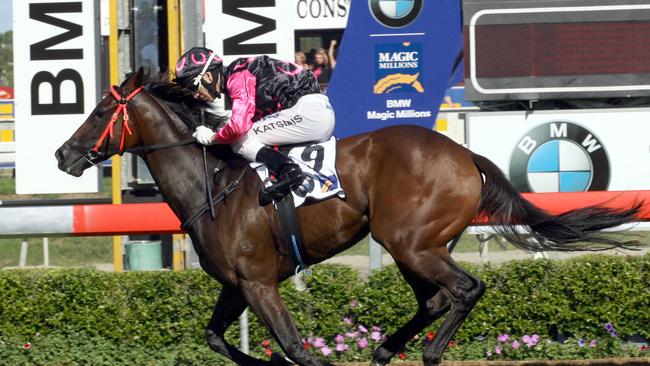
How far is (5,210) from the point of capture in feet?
19.9

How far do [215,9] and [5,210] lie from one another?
193cm

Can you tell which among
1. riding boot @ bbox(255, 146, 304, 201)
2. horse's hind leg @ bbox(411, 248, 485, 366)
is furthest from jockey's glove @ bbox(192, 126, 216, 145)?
horse's hind leg @ bbox(411, 248, 485, 366)

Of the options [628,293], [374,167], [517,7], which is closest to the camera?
[374,167]

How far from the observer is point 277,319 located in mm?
4914

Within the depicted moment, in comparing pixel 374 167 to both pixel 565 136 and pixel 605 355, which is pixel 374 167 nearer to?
pixel 605 355

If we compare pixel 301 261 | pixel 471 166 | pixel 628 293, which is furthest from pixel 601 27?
pixel 301 261

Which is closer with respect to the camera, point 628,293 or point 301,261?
point 301,261

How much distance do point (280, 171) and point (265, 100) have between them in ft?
1.33

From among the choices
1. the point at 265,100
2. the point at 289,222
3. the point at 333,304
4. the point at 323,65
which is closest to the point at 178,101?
the point at 265,100

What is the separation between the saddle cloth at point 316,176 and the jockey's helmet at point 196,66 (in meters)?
0.52

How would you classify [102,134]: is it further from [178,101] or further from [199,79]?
[199,79]

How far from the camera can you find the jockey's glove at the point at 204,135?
5082mm

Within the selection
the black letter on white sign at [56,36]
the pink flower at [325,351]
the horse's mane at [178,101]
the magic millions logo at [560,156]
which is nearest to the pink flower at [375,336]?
the pink flower at [325,351]

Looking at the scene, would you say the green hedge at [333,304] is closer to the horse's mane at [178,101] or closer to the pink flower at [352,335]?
the pink flower at [352,335]
